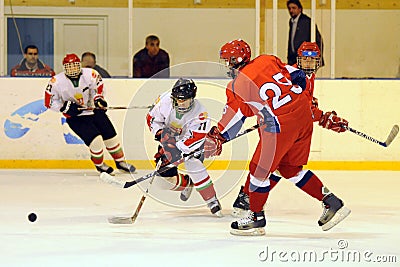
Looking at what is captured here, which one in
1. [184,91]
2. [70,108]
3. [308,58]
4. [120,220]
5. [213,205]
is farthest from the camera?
[70,108]

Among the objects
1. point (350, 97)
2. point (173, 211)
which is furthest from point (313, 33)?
point (173, 211)

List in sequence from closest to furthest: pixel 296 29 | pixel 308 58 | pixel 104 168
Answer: pixel 308 58 < pixel 104 168 < pixel 296 29

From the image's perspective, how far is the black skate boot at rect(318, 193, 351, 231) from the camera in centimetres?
450

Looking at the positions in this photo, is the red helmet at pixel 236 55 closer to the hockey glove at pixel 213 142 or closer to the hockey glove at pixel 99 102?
the hockey glove at pixel 213 142

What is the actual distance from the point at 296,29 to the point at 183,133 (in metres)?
3.42

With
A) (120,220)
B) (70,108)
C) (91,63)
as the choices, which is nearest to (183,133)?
(120,220)

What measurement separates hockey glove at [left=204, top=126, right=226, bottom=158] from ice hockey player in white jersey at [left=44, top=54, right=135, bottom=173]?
267 centimetres

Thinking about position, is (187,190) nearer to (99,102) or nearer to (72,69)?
(99,102)

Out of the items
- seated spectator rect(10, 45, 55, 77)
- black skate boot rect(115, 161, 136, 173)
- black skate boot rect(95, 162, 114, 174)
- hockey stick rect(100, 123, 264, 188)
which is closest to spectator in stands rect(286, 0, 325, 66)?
black skate boot rect(115, 161, 136, 173)

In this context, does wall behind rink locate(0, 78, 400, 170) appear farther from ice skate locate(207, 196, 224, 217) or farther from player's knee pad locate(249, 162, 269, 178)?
player's knee pad locate(249, 162, 269, 178)

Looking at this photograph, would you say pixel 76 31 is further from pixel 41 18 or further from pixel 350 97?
pixel 350 97

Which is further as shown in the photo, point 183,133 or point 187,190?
point 187,190

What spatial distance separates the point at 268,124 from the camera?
14.3ft

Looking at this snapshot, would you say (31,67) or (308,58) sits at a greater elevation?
(308,58)
